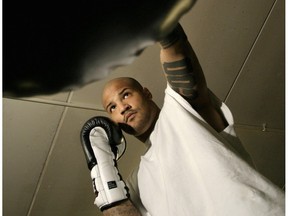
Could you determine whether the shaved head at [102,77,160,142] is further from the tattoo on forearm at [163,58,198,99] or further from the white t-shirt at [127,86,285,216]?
the tattoo on forearm at [163,58,198,99]

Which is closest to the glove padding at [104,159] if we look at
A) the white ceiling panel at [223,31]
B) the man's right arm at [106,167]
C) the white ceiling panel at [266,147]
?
the man's right arm at [106,167]

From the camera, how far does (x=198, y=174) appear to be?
79 centimetres

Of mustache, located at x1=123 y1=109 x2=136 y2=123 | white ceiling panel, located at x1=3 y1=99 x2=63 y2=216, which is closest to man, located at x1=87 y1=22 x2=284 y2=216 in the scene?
mustache, located at x1=123 y1=109 x2=136 y2=123

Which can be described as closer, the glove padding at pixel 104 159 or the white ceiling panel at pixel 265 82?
the glove padding at pixel 104 159

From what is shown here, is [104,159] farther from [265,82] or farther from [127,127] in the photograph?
[265,82]

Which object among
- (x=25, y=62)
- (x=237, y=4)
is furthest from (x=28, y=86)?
(x=237, y=4)

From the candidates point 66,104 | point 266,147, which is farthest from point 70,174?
point 266,147

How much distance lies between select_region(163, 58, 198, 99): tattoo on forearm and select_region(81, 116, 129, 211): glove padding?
1.05 feet

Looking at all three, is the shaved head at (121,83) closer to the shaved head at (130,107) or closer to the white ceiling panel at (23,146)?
the shaved head at (130,107)

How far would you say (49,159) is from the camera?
1.44 metres

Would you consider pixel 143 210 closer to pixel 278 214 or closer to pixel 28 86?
pixel 278 214

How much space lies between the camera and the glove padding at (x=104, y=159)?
3.13ft

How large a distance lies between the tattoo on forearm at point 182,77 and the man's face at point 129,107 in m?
0.26

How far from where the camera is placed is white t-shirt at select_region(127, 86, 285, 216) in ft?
2.38
